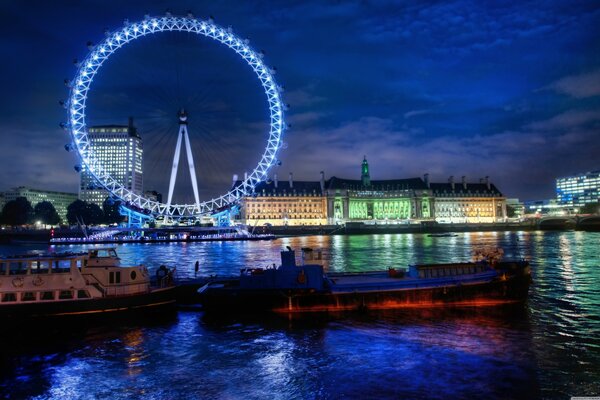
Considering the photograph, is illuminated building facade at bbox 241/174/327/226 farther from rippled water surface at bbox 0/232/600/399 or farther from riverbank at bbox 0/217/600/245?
rippled water surface at bbox 0/232/600/399

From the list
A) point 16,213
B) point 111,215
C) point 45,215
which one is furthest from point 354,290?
point 111,215

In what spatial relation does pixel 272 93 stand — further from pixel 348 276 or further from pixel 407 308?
pixel 407 308

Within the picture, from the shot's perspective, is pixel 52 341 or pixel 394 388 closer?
pixel 394 388

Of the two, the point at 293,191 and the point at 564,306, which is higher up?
the point at 293,191

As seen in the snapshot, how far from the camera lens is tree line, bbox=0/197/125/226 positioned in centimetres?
14868

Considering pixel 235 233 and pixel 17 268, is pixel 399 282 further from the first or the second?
pixel 235 233

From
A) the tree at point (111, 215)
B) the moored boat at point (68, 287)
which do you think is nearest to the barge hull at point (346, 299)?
the moored boat at point (68, 287)

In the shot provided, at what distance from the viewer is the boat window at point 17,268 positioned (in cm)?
2562

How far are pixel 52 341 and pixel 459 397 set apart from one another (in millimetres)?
19579

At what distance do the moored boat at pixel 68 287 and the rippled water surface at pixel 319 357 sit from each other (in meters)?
1.24

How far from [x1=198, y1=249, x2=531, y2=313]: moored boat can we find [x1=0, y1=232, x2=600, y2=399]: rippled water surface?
1358 millimetres

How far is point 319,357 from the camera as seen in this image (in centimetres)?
1948

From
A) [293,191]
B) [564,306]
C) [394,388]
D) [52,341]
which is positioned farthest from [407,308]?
[293,191]

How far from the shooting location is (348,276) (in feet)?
111
